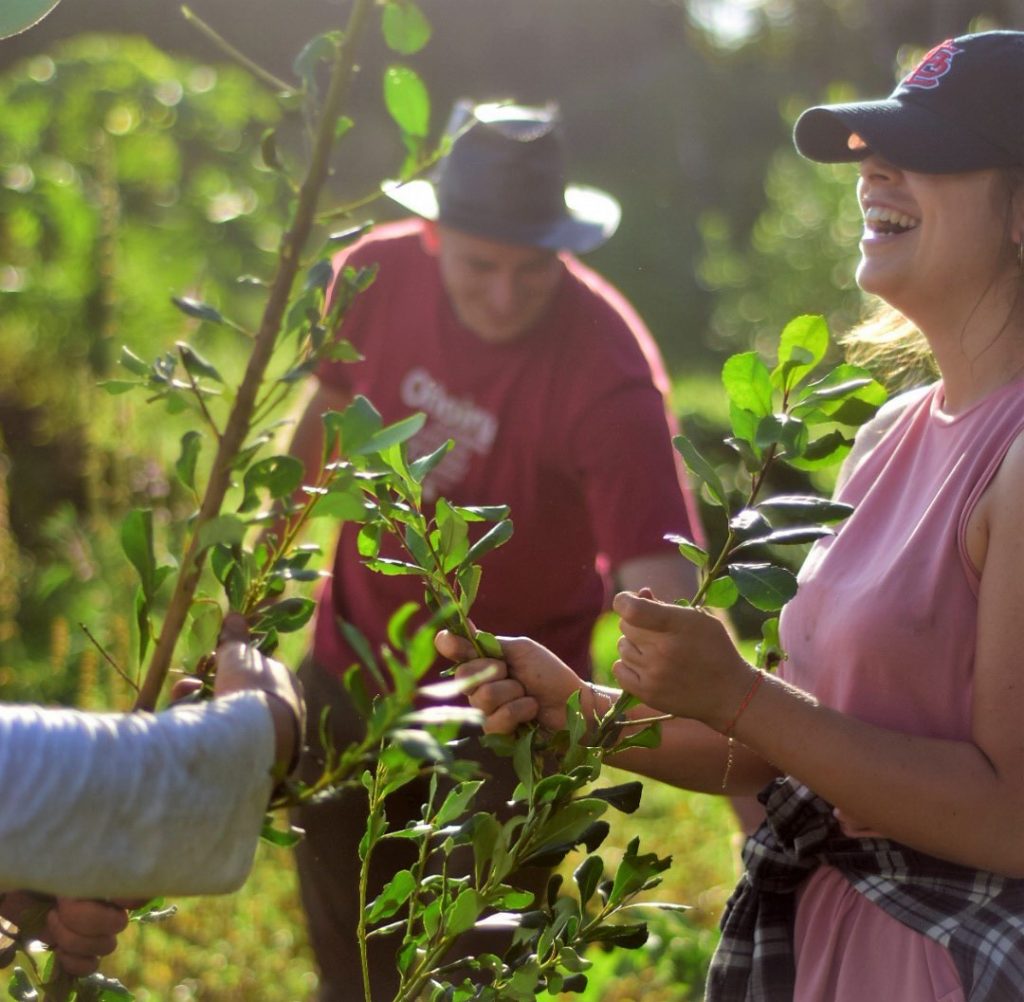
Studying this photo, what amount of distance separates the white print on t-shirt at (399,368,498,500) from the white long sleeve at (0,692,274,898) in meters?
1.51

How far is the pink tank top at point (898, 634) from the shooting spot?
1439mm

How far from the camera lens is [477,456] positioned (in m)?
2.54

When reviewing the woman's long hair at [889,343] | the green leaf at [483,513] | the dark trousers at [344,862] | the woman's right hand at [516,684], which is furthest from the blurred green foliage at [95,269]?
the green leaf at [483,513]

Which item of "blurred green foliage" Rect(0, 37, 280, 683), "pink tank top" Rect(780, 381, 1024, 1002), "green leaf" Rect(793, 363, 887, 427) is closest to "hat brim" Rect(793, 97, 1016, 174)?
"pink tank top" Rect(780, 381, 1024, 1002)

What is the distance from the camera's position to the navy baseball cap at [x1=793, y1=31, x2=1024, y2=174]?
1.56 metres

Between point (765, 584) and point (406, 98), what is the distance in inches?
19.6

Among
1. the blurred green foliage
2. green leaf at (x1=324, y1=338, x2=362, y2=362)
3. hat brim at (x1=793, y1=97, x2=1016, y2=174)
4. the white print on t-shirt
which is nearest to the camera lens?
green leaf at (x1=324, y1=338, x2=362, y2=362)

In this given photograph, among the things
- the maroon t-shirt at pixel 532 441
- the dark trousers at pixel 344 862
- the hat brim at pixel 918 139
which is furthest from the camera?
the maroon t-shirt at pixel 532 441

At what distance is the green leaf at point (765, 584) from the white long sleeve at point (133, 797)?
410 mm

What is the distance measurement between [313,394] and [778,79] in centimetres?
1555

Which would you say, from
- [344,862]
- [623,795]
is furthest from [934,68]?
[344,862]

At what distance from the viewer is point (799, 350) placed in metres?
1.30

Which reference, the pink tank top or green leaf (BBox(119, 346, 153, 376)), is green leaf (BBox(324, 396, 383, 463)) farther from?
the pink tank top

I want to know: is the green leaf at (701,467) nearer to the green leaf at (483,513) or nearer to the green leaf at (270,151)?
the green leaf at (483,513)
